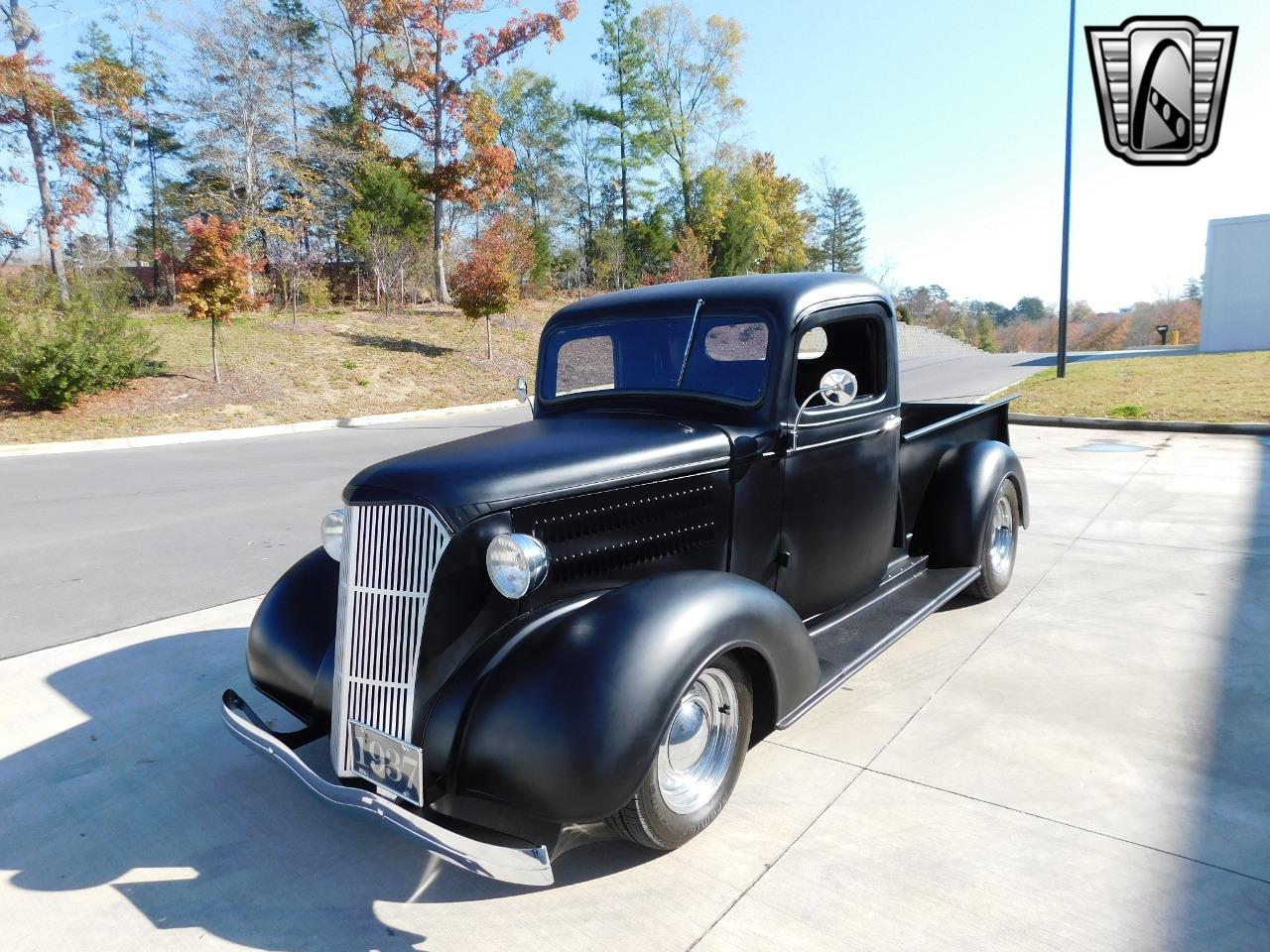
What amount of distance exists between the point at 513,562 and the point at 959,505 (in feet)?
9.55

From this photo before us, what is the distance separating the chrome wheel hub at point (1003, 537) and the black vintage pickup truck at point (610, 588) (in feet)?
4.02

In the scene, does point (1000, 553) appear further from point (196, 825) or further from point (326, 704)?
point (196, 825)

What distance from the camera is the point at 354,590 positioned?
2.49m

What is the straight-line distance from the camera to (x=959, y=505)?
173 inches

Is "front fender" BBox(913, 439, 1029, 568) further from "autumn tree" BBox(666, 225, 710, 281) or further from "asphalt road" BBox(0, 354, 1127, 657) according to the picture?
"autumn tree" BBox(666, 225, 710, 281)

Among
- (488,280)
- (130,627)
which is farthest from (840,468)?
(488,280)

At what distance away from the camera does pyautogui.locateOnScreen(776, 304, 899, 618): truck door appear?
133 inches

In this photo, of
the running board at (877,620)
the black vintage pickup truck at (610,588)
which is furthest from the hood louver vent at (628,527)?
the running board at (877,620)

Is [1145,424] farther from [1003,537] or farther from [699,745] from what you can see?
[699,745]

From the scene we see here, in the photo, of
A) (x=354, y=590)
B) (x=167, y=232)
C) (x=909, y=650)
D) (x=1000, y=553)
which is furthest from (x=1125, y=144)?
(x=167, y=232)

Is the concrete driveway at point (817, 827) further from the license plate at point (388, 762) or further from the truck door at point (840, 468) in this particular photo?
the truck door at point (840, 468)

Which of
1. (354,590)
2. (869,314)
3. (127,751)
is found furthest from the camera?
(869,314)

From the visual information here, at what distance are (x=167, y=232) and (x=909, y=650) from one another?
36.1 metres

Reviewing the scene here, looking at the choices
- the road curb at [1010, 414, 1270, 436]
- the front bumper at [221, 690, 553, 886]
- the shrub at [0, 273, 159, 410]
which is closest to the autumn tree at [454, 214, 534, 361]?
the shrub at [0, 273, 159, 410]
